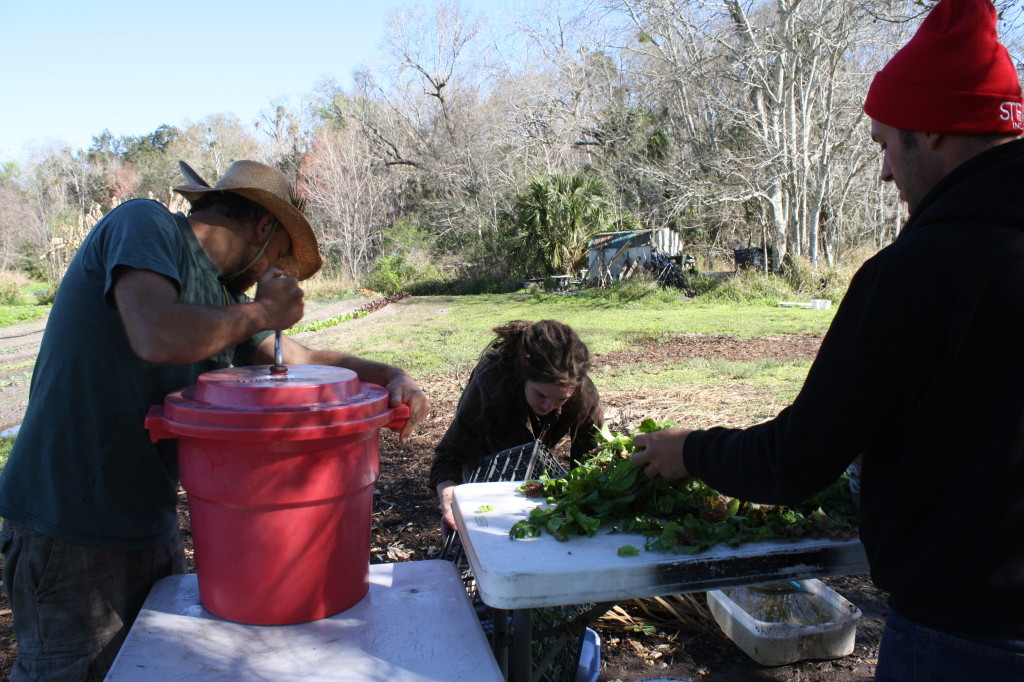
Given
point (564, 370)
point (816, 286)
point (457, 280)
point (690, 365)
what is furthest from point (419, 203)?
point (564, 370)

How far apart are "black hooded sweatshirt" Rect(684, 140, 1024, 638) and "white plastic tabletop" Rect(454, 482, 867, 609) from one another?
0.40 metres

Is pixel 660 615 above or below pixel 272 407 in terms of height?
below

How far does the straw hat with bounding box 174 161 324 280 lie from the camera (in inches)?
87.6

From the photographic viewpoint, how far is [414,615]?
6.48 ft

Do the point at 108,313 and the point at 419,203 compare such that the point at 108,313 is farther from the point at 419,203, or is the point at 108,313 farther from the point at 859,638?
→ the point at 419,203

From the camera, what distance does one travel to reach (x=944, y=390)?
1410mm

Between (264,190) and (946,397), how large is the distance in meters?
1.84

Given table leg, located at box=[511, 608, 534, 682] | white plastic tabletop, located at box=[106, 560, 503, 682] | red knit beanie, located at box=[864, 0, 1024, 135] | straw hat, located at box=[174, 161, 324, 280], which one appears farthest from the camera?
straw hat, located at box=[174, 161, 324, 280]

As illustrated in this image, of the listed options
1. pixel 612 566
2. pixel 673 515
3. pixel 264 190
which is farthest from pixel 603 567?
pixel 264 190

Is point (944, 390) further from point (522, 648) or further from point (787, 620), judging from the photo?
point (787, 620)

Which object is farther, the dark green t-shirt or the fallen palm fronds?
the fallen palm fronds

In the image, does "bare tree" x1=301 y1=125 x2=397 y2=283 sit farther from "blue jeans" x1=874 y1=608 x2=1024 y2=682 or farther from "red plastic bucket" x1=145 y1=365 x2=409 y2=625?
"blue jeans" x1=874 y1=608 x2=1024 y2=682

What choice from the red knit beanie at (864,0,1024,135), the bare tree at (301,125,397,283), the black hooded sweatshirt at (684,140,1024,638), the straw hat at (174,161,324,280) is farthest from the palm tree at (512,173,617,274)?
the black hooded sweatshirt at (684,140,1024,638)

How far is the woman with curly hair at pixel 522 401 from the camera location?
326cm
